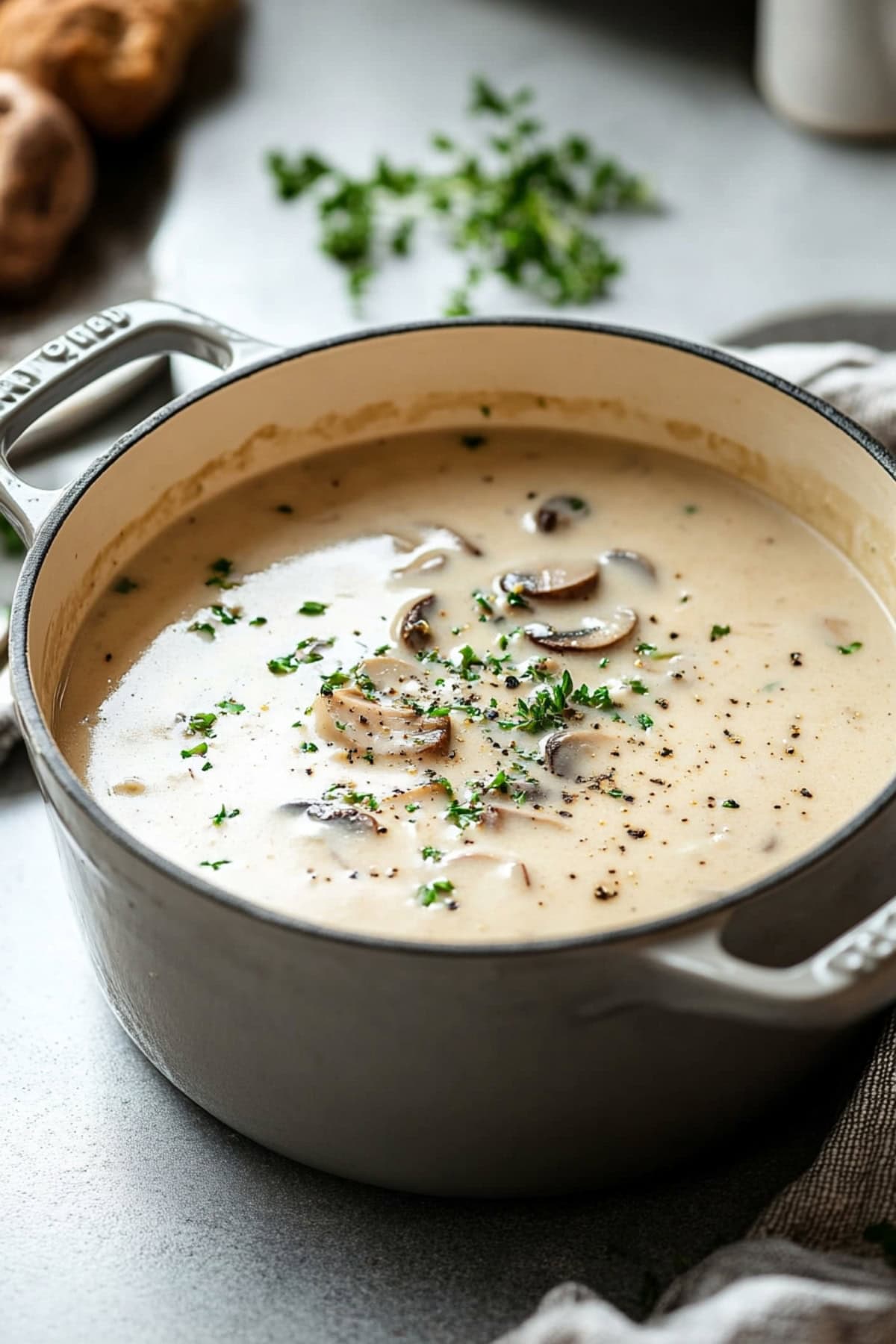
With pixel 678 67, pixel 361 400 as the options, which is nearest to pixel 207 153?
pixel 678 67

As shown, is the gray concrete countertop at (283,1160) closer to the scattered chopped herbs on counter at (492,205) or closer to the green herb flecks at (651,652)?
the scattered chopped herbs on counter at (492,205)

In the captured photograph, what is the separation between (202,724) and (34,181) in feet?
5.02

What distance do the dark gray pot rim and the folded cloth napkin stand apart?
27cm

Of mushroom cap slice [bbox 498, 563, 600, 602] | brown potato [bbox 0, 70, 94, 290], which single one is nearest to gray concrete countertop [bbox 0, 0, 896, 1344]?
brown potato [bbox 0, 70, 94, 290]

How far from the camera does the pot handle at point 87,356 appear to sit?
5.41ft

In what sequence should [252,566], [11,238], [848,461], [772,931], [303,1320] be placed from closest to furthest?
[772,931] < [303,1320] < [848,461] < [252,566] < [11,238]

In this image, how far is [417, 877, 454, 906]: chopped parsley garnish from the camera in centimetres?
149

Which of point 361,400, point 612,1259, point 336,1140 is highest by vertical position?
point 361,400

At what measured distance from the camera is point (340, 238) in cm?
293

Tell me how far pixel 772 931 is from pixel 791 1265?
0.29 m

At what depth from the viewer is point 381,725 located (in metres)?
1.68

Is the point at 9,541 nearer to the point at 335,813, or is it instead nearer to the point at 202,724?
the point at 202,724

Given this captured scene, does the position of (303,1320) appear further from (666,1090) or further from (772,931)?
(772,931)

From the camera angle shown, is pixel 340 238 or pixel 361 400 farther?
pixel 340 238
